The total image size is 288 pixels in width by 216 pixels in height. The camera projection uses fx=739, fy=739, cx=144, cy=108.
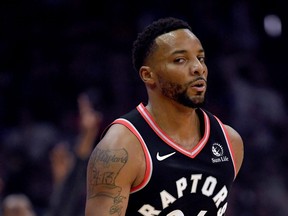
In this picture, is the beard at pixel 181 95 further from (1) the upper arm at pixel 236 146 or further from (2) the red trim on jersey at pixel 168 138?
(1) the upper arm at pixel 236 146

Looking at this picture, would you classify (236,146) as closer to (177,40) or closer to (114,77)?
(177,40)

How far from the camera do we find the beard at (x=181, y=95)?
3.62m

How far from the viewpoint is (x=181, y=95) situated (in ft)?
11.9

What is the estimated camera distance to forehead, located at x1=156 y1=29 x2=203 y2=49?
366 centimetres

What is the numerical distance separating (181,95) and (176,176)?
0.40 m

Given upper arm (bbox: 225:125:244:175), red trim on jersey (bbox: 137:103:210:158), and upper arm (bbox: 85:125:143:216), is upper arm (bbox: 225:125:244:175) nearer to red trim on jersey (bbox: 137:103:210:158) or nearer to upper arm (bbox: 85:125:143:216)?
red trim on jersey (bbox: 137:103:210:158)

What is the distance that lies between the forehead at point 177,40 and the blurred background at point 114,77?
4.13 meters

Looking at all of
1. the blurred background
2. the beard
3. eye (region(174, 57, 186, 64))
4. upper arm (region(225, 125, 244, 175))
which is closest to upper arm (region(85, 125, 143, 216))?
the beard

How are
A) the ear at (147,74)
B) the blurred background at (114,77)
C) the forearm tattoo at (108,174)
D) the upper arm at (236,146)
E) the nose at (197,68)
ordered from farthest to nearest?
the blurred background at (114,77)
the upper arm at (236,146)
the ear at (147,74)
the nose at (197,68)
the forearm tattoo at (108,174)

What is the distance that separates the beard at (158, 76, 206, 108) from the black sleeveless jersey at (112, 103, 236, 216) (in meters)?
0.18

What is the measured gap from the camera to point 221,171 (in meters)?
3.75

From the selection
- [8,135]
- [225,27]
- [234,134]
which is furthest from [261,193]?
[234,134]

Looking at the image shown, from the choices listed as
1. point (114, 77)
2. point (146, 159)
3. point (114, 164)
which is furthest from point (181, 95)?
point (114, 77)

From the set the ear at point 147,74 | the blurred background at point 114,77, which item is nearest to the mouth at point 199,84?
the ear at point 147,74
